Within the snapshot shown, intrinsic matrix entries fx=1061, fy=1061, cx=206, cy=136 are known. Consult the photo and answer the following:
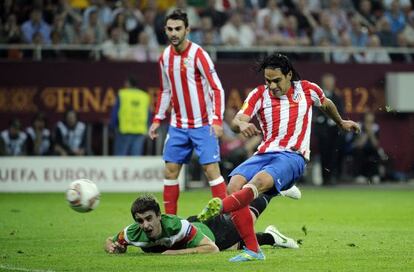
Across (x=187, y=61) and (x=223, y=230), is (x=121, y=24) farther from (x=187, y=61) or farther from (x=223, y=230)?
(x=223, y=230)

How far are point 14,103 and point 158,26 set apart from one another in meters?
3.31

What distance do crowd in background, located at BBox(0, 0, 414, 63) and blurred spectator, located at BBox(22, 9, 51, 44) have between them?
2 centimetres

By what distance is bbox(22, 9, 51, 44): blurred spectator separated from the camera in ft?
68.8

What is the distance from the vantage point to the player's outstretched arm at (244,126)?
889 centimetres

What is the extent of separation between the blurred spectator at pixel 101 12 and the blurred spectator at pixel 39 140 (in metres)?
2.21

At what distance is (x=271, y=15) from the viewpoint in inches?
877

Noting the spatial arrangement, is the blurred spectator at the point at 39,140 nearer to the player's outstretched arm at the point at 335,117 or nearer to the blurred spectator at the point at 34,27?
the blurred spectator at the point at 34,27

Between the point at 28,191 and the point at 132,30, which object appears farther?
the point at 132,30

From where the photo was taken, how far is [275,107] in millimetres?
9875

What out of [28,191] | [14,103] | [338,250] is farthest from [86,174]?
[338,250]

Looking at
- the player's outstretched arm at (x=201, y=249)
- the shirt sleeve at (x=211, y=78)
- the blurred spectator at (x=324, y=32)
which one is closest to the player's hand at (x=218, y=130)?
the shirt sleeve at (x=211, y=78)

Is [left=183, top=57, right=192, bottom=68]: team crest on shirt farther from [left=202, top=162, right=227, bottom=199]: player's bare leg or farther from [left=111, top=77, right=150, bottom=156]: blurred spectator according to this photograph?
[left=111, top=77, right=150, bottom=156]: blurred spectator

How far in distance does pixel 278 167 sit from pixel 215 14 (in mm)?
13049

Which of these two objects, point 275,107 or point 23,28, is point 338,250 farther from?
point 23,28
